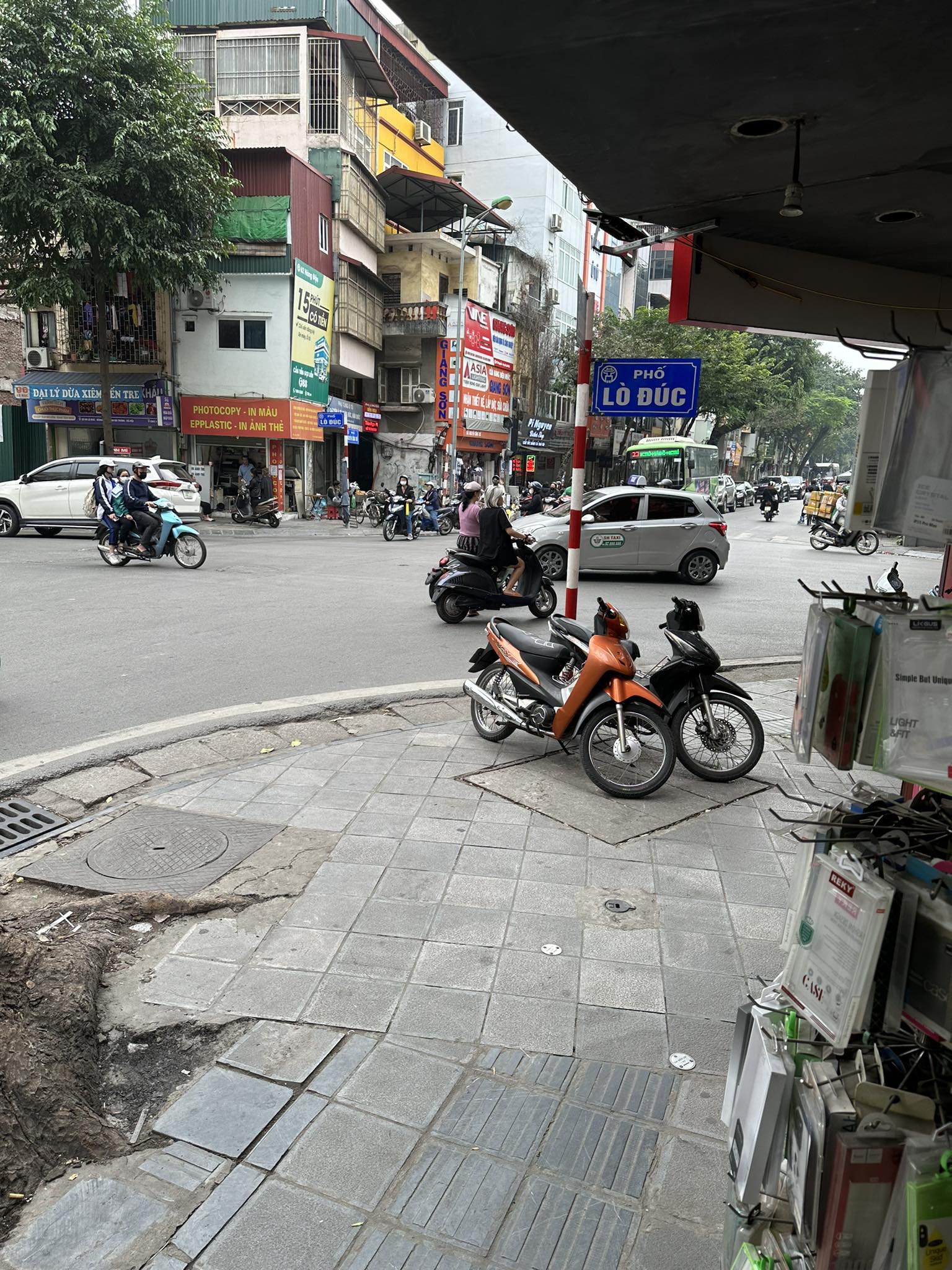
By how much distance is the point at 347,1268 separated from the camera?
2096 millimetres

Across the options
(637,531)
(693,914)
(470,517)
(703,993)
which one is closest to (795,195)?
(703,993)

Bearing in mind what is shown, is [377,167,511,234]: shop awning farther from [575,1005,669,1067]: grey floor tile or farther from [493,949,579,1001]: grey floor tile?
[575,1005,669,1067]: grey floor tile

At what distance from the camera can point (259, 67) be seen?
2541 centimetres

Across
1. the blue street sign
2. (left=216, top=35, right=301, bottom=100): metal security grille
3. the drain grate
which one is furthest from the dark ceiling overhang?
(left=216, top=35, right=301, bottom=100): metal security grille

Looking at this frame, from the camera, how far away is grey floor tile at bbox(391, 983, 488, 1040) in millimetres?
2979

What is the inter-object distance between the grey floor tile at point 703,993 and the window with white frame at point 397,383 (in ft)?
102

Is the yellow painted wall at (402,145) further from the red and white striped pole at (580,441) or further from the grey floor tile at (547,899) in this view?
the grey floor tile at (547,899)

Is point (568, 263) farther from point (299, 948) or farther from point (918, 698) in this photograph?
point (918, 698)

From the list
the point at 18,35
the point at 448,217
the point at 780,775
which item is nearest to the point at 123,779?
the point at 780,775

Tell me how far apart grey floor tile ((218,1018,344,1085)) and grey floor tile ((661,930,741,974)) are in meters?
1.37

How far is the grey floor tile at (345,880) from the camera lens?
3889 millimetres

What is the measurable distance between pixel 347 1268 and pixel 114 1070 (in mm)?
1137

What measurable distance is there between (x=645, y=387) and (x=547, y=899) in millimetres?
4039

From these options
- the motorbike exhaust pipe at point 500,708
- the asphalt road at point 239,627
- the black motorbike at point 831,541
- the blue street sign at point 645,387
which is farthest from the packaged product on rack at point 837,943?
the black motorbike at point 831,541
